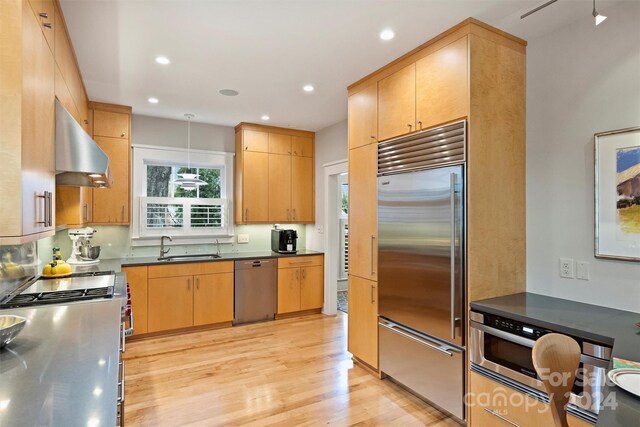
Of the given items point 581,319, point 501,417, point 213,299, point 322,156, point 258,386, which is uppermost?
point 322,156

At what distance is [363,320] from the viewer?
329cm

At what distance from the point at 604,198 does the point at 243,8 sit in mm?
2501

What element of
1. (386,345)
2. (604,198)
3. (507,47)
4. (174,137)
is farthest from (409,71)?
(174,137)

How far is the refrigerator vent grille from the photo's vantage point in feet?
7.82

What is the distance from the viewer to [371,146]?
3197 mm

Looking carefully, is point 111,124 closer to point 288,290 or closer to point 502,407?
point 288,290

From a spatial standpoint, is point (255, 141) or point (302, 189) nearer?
point (255, 141)

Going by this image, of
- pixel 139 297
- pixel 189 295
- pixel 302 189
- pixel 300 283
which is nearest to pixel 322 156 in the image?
pixel 302 189

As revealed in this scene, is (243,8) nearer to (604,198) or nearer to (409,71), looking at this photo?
(409,71)

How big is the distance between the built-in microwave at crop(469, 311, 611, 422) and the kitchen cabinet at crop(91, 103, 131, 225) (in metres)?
3.92

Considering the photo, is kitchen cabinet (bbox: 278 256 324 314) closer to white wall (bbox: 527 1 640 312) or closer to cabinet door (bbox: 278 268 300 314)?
cabinet door (bbox: 278 268 300 314)

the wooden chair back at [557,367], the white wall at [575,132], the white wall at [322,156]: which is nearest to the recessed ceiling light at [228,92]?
the white wall at [322,156]

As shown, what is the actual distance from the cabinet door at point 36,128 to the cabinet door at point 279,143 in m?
3.26

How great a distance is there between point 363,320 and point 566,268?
166 centimetres
